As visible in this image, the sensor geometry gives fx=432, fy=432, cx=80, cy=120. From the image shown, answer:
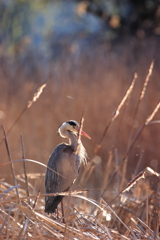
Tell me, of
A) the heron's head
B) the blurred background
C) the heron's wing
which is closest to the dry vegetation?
the blurred background

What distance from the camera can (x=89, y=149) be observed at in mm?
5703

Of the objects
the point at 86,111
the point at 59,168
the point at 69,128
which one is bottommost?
the point at 86,111

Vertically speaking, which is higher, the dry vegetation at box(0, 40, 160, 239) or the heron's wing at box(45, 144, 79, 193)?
the heron's wing at box(45, 144, 79, 193)

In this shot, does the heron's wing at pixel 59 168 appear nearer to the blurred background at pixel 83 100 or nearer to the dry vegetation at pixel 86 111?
the blurred background at pixel 83 100

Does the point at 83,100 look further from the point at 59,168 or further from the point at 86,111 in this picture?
the point at 59,168

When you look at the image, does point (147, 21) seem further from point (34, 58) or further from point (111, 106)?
point (111, 106)

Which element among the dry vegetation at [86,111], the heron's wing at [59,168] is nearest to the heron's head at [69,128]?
the heron's wing at [59,168]

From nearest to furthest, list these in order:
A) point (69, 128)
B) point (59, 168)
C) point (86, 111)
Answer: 1. point (59, 168)
2. point (69, 128)
3. point (86, 111)

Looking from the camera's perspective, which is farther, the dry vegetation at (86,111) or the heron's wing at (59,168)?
the dry vegetation at (86,111)

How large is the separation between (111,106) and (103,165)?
0.81 metres

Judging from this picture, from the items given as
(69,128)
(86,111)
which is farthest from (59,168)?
(86,111)

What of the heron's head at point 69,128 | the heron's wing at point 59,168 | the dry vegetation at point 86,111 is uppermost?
the heron's head at point 69,128

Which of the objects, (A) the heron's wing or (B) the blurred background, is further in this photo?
(B) the blurred background

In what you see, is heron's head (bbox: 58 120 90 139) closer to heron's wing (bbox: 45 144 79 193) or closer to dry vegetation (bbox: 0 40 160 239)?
heron's wing (bbox: 45 144 79 193)
